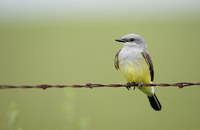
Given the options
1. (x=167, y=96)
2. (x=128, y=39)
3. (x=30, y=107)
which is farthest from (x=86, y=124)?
(x=167, y=96)

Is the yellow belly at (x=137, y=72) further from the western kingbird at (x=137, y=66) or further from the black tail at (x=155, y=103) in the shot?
the black tail at (x=155, y=103)

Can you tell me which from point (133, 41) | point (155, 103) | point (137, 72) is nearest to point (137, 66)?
point (137, 72)

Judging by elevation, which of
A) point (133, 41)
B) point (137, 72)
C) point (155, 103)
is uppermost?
point (133, 41)

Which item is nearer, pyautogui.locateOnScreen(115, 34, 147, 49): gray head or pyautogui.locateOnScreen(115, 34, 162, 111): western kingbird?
pyautogui.locateOnScreen(115, 34, 162, 111): western kingbird

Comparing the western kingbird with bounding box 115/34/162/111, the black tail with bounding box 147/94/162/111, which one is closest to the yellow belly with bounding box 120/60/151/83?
the western kingbird with bounding box 115/34/162/111

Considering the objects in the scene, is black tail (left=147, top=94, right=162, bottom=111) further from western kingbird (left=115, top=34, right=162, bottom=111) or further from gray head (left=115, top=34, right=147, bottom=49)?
A: gray head (left=115, top=34, right=147, bottom=49)

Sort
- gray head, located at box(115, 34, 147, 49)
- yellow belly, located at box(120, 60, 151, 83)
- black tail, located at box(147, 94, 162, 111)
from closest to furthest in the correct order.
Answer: yellow belly, located at box(120, 60, 151, 83) → black tail, located at box(147, 94, 162, 111) → gray head, located at box(115, 34, 147, 49)

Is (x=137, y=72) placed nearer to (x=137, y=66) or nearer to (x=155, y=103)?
(x=137, y=66)

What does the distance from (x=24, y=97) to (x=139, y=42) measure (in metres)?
7.73

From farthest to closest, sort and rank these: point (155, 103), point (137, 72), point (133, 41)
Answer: point (133, 41)
point (155, 103)
point (137, 72)

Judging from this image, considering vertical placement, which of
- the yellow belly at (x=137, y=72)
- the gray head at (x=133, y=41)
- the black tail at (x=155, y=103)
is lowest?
the black tail at (x=155, y=103)

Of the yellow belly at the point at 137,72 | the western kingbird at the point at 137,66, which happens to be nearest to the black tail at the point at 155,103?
the western kingbird at the point at 137,66

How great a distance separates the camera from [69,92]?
352 cm

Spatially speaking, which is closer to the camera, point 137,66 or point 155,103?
point 137,66
